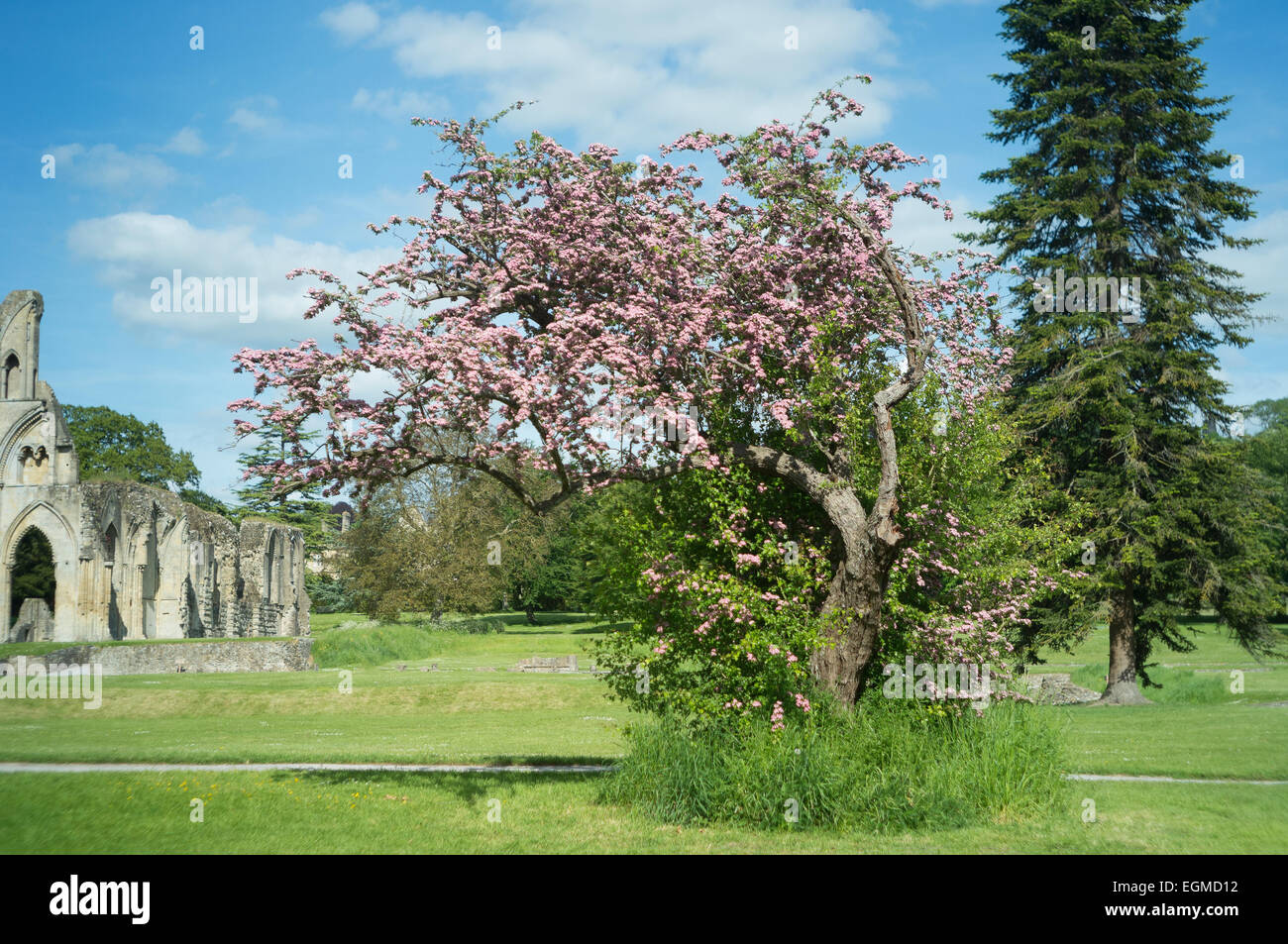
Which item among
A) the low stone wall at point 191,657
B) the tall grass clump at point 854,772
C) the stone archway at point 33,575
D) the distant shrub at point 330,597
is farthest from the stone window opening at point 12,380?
the tall grass clump at point 854,772

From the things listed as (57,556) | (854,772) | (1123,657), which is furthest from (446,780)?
(57,556)

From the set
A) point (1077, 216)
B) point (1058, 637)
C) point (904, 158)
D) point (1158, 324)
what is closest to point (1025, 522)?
point (1058, 637)

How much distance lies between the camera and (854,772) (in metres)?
11.1

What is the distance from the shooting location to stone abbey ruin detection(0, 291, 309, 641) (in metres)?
38.7

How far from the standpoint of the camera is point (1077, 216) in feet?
87.7

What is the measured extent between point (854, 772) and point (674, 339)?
5104 mm

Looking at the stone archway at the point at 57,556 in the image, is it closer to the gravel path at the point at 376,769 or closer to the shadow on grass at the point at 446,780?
the gravel path at the point at 376,769

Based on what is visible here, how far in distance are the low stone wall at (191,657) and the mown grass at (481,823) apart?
17944mm

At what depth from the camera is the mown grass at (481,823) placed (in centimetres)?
1019

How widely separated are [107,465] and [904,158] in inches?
2731

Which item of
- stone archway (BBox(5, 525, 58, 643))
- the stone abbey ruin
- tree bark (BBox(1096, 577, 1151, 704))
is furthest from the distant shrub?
tree bark (BBox(1096, 577, 1151, 704))

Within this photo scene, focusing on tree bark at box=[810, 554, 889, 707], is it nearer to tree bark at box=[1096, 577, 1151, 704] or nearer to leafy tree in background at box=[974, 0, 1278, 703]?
leafy tree in background at box=[974, 0, 1278, 703]

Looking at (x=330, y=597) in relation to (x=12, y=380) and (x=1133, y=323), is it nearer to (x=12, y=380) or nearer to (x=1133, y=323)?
(x=12, y=380)

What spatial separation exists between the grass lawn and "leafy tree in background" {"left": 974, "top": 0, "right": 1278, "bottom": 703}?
3222 mm
